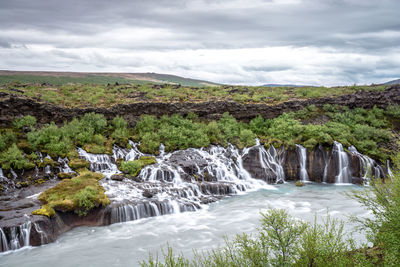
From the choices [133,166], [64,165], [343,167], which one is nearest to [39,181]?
[64,165]

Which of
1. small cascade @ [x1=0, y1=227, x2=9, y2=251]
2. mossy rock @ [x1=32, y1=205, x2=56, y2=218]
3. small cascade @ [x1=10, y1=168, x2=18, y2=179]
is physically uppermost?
small cascade @ [x1=10, y1=168, x2=18, y2=179]

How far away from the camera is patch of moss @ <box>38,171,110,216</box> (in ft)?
55.1

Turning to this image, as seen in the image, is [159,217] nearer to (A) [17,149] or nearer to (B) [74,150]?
(B) [74,150]

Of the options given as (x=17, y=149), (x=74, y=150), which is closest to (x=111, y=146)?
(x=74, y=150)

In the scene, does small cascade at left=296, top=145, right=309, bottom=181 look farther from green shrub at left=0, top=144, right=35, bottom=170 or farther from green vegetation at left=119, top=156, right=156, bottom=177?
green shrub at left=0, top=144, right=35, bottom=170

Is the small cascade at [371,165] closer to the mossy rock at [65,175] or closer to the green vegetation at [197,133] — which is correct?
the green vegetation at [197,133]

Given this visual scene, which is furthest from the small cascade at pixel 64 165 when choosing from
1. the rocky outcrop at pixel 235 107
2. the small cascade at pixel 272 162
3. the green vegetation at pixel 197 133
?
the small cascade at pixel 272 162

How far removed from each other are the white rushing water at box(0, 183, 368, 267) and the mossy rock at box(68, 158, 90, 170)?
297 inches

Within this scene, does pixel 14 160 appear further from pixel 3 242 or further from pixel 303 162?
pixel 303 162

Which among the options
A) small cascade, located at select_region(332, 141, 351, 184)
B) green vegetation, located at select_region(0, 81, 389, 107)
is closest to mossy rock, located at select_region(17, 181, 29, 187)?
green vegetation, located at select_region(0, 81, 389, 107)

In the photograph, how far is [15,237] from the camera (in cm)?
1442

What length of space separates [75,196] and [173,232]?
668 cm

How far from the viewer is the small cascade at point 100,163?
23.7 metres

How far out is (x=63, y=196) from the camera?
58.2 feet
